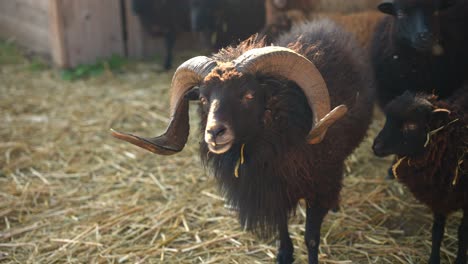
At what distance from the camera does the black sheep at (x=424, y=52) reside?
184 inches

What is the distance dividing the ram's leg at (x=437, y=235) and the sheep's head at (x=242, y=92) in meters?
1.30

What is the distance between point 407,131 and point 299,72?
2.89ft

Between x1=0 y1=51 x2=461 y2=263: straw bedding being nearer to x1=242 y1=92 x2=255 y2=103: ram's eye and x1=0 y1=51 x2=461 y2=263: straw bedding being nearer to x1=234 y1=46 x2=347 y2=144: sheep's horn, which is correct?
x1=234 y1=46 x2=347 y2=144: sheep's horn

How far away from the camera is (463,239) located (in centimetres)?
368

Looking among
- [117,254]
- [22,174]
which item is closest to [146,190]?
[117,254]

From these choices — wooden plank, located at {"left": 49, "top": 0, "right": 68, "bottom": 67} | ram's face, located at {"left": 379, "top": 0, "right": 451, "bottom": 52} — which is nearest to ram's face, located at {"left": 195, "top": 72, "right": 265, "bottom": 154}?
ram's face, located at {"left": 379, "top": 0, "right": 451, "bottom": 52}

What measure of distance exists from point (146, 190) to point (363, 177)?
2.33m

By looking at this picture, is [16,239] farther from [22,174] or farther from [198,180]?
[198,180]

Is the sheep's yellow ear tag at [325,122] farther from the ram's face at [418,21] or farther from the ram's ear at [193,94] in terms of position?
the ram's face at [418,21]

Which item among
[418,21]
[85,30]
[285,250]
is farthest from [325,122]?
[85,30]

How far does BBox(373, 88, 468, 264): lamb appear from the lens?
345 centimetres

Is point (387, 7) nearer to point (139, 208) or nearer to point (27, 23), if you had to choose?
point (139, 208)

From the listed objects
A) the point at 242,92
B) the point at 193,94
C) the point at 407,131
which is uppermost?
the point at 242,92

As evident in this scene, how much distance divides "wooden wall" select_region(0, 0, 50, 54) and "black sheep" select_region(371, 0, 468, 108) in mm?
6651
